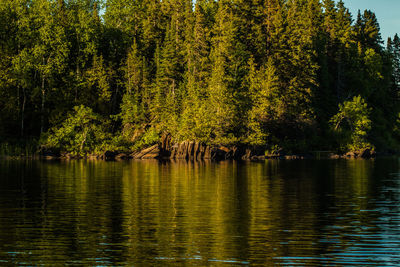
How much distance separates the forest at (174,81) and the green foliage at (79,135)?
0.64 feet

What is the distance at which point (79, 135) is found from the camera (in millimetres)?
75875

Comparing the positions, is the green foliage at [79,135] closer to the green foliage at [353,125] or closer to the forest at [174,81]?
the forest at [174,81]

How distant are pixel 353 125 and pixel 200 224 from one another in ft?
228

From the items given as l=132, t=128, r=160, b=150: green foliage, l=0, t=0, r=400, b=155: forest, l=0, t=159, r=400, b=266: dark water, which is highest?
l=0, t=0, r=400, b=155: forest

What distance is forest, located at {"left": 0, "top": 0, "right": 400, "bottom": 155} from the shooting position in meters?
75.4

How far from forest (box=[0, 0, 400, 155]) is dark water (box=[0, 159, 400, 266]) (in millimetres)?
40039

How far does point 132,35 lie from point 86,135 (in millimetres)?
27620

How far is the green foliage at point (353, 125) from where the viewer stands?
81.8 meters

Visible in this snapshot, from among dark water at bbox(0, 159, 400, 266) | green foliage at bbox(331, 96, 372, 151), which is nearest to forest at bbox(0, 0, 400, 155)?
green foliage at bbox(331, 96, 372, 151)

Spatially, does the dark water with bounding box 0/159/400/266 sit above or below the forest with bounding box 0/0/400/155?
below

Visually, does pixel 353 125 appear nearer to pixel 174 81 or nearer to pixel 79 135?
pixel 174 81

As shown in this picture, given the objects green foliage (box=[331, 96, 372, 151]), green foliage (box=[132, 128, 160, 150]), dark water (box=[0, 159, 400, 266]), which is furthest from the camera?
green foliage (box=[331, 96, 372, 151])

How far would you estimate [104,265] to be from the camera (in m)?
13.8

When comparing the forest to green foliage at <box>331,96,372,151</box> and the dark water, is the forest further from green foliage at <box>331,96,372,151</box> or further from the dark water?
the dark water
